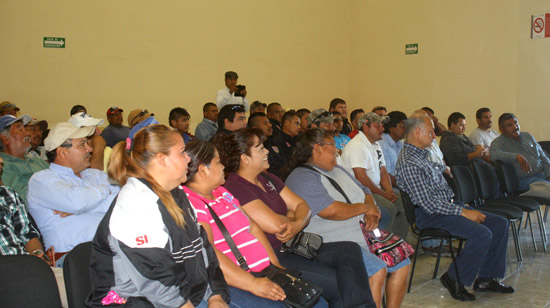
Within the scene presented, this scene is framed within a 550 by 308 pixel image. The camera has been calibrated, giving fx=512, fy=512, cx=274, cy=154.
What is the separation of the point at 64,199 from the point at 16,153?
1.19 metres

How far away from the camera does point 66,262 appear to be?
2062 mm

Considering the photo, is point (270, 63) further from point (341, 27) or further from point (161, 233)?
point (161, 233)

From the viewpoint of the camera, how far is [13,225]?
265cm

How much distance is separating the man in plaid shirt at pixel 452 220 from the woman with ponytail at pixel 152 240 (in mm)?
2271

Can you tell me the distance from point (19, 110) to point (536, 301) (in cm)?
635

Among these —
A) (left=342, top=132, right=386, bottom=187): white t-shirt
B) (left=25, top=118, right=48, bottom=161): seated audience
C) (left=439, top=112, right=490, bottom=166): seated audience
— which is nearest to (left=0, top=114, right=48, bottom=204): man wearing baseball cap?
(left=25, top=118, right=48, bottom=161): seated audience

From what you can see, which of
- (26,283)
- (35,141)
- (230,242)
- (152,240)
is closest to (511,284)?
(230,242)

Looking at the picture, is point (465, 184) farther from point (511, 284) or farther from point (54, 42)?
point (54, 42)

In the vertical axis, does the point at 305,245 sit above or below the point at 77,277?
below

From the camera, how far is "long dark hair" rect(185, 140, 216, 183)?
8.61ft

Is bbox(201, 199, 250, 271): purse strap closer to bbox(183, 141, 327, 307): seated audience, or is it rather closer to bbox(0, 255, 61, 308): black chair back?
bbox(183, 141, 327, 307): seated audience

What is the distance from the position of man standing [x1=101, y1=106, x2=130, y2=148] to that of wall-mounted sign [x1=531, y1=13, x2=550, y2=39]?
6.72 meters

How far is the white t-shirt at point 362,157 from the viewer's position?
478 cm

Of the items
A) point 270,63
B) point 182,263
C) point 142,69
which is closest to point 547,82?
point 270,63
